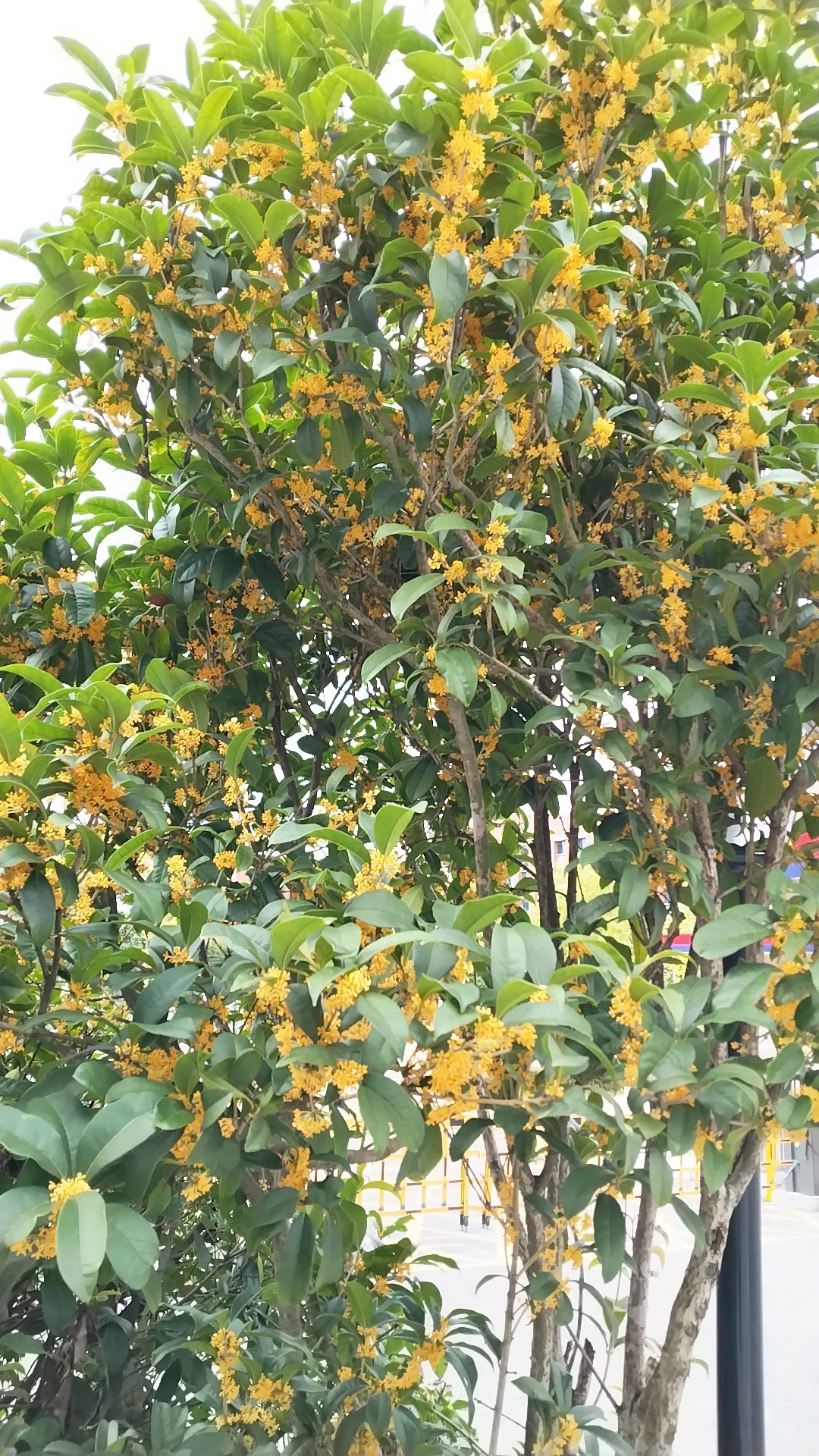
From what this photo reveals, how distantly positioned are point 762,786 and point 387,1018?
22.1 inches

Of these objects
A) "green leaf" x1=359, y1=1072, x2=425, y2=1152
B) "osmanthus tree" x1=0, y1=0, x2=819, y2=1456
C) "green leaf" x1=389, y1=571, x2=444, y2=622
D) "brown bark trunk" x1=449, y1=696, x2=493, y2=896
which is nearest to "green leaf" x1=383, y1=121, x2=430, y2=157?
"osmanthus tree" x1=0, y1=0, x2=819, y2=1456

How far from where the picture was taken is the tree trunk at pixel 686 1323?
1.00 metres

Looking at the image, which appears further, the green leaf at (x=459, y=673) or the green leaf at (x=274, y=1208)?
the green leaf at (x=459, y=673)

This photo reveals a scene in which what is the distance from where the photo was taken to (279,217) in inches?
32.9

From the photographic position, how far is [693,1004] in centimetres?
73

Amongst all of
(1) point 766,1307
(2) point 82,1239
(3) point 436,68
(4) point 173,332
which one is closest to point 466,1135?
(2) point 82,1239

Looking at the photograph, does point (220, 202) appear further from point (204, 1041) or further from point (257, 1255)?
point (257, 1255)

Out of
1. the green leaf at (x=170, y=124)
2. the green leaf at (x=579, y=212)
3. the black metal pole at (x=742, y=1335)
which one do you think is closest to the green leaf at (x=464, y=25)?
the green leaf at (x=579, y=212)

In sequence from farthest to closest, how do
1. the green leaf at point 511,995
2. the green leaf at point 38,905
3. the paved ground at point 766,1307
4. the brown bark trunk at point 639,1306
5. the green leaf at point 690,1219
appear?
1. the paved ground at point 766,1307
2. the brown bark trunk at point 639,1306
3. the green leaf at point 690,1219
4. the green leaf at point 38,905
5. the green leaf at point 511,995

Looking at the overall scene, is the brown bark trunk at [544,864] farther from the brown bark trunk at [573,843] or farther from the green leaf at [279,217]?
the green leaf at [279,217]

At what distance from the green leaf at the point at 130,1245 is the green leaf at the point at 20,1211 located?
0.13 ft

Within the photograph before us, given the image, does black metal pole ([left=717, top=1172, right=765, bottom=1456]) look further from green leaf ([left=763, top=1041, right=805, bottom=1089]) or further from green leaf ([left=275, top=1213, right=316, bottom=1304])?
green leaf ([left=275, top=1213, right=316, bottom=1304])

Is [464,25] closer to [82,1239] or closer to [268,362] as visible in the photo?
[268,362]

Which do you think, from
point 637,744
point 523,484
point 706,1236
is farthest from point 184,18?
point 706,1236
